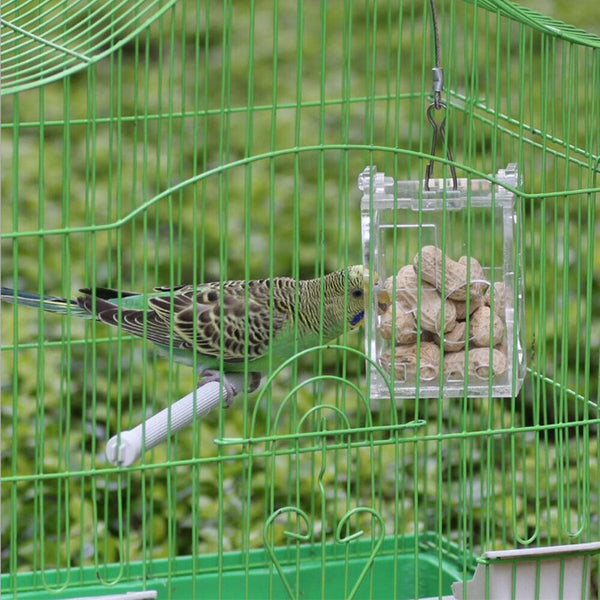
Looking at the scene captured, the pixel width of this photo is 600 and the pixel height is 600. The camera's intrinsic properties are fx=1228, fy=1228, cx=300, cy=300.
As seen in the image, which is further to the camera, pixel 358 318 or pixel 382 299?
pixel 358 318

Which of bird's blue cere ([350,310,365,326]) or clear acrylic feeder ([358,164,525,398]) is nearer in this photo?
clear acrylic feeder ([358,164,525,398])

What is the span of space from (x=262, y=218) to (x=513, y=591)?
77.3 inches

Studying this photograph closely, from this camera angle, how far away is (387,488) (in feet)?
9.34

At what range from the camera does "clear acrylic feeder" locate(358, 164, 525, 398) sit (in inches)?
66.5

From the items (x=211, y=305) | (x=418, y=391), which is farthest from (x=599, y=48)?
(x=211, y=305)

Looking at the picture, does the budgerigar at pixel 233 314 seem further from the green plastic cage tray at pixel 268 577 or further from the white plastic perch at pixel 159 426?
the green plastic cage tray at pixel 268 577

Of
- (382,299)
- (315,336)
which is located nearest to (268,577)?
(315,336)

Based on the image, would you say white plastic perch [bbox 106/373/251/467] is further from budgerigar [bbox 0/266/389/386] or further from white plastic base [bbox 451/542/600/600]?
white plastic base [bbox 451/542/600/600]

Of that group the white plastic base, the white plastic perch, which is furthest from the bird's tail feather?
A: the white plastic base

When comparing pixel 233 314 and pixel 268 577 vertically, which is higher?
pixel 233 314

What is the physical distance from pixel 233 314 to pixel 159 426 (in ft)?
1.62

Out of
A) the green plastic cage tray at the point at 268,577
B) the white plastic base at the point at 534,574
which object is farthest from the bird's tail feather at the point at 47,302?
the white plastic base at the point at 534,574

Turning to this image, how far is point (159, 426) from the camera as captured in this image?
4.99ft

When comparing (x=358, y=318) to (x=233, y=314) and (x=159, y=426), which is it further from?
(x=159, y=426)
